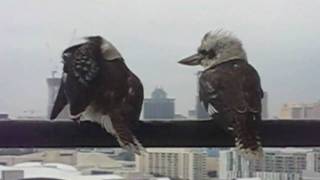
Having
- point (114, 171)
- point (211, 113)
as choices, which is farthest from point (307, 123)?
point (114, 171)

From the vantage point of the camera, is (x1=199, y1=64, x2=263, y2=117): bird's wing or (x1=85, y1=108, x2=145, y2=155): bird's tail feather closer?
(x1=85, y1=108, x2=145, y2=155): bird's tail feather

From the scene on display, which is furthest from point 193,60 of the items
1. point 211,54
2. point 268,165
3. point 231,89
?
point 268,165

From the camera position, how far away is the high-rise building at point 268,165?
3.77 feet

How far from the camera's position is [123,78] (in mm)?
1140

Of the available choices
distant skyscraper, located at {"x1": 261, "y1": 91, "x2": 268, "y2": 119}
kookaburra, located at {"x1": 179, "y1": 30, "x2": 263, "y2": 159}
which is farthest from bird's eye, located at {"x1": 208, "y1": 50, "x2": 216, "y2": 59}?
distant skyscraper, located at {"x1": 261, "y1": 91, "x2": 268, "y2": 119}

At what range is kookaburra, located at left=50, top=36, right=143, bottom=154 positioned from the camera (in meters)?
1.07

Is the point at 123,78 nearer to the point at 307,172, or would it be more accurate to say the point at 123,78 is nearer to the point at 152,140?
the point at 152,140

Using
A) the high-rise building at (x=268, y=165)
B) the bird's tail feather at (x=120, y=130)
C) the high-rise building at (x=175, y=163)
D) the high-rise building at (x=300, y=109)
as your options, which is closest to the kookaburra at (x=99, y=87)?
the bird's tail feather at (x=120, y=130)

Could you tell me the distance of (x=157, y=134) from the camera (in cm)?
104

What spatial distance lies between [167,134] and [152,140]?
30 millimetres

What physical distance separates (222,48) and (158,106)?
0.69 feet

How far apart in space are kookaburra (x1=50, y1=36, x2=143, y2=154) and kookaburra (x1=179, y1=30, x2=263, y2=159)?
15 cm

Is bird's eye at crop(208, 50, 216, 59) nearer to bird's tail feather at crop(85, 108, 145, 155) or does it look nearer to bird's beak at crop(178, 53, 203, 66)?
bird's beak at crop(178, 53, 203, 66)

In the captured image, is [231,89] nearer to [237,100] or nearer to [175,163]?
[237,100]
